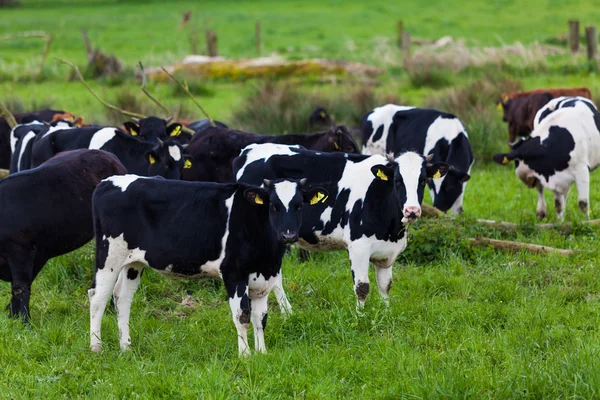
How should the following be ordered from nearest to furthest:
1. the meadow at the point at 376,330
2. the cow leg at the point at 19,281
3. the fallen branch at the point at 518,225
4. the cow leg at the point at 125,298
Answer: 1. the meadow at the point at 376,330
2. the cow leg at the point at 125,298
3. the cow leg at the point at 19,281
4. the fallen branch at the point at 518,225

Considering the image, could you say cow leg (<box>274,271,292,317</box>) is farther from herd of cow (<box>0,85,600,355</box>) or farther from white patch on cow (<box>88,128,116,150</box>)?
white patch on cow (<box>88,128,116,150</box>)

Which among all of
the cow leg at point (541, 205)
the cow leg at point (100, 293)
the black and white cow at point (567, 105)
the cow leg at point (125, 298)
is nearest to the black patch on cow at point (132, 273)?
the cow leg at point (125, 298)

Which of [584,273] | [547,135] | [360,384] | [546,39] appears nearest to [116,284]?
[360,384]

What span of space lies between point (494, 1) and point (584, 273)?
44418mm

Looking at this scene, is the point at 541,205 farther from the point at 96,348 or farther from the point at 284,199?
the point at 96,348

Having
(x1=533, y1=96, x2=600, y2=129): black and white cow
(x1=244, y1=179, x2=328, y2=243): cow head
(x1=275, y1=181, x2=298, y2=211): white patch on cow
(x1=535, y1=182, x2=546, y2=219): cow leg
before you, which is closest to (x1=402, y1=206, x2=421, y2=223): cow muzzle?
(x1=244, y1=179, x2=328, y2=243): cow head

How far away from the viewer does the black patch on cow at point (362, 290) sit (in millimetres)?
7727

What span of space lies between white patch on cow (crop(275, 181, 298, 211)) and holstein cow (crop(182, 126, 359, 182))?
394 centimetres

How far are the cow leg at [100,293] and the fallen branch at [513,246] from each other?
4.16m

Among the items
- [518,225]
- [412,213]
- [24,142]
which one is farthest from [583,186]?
[24,142]

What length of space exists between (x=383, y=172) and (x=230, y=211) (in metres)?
1.56

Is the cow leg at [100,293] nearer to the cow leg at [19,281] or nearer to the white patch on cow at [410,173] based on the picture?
the cow leg at [19,281]

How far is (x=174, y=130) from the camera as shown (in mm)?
12133

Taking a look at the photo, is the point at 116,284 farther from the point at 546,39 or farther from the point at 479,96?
the point at 546,39
